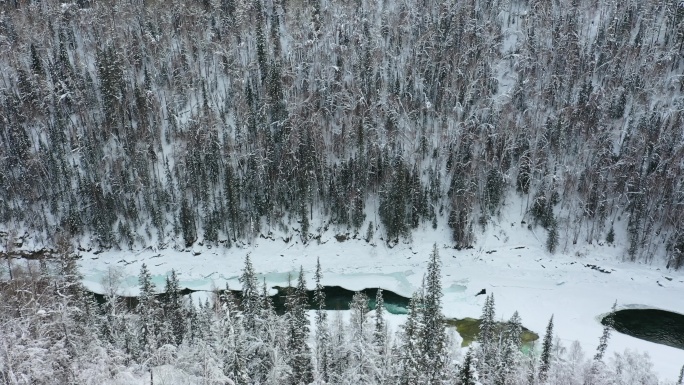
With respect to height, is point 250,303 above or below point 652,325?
above

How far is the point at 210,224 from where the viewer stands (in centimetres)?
8556

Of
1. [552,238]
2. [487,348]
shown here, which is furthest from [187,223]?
[552,238]

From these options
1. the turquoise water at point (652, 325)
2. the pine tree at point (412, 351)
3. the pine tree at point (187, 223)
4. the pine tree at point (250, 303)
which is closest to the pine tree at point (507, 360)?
the pine tree at point (412, 351)

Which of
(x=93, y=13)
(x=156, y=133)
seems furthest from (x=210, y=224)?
(x=93, y=13)

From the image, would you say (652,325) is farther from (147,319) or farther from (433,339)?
(147,319)

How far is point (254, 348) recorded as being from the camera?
161 ft

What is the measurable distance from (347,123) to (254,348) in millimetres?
54790

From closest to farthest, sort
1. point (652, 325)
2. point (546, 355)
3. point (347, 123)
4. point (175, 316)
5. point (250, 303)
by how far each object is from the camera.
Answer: point (546, 355) → point (250, 303) → point (175, 316) → point (652, 325) → point (347, 123)

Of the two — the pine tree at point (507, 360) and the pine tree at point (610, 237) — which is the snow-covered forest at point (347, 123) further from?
the pine tree at point (507, 360)

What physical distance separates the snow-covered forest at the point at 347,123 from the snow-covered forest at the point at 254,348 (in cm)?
3049

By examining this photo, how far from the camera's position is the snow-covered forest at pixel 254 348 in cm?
4253

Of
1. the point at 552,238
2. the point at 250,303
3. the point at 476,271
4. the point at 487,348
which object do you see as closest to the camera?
the point at 487,348

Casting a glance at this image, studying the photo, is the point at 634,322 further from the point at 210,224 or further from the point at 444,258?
the point at 210,224

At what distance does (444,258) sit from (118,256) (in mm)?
57539
